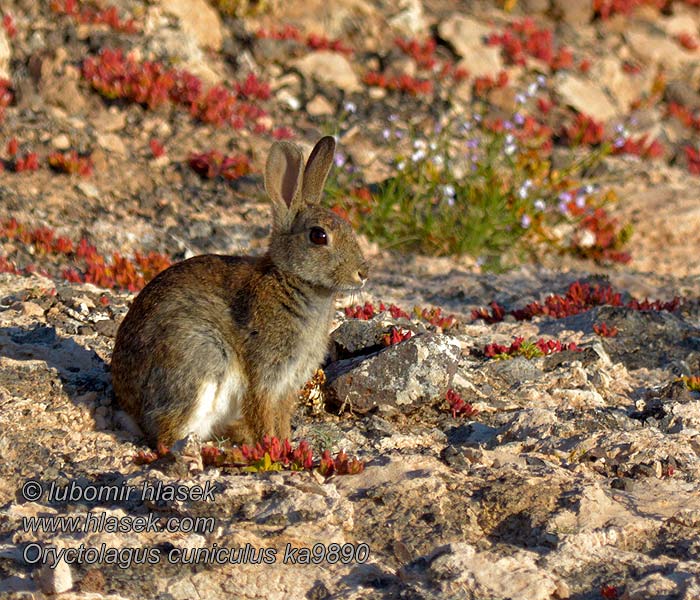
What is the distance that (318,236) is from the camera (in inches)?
276

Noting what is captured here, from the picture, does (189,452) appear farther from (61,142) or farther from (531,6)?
(531,6)

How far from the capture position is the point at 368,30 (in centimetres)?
1598

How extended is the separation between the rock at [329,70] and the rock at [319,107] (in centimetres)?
46

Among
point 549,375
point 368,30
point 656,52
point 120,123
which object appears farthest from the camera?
point 656,52

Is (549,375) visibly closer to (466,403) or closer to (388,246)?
(466,403)

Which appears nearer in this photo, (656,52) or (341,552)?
(341,552)

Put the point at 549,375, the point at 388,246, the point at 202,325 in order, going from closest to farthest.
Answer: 1. the point at 202,325
2. the point at 549,375
3. the point at 388,246

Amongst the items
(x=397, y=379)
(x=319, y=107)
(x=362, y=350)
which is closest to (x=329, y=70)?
(x=319, y=107)

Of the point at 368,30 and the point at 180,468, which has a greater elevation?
the point at 368,30

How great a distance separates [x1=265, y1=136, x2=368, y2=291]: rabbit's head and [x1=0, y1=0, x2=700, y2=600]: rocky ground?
816 mm

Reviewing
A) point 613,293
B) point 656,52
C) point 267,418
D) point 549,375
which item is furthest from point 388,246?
point 656,52

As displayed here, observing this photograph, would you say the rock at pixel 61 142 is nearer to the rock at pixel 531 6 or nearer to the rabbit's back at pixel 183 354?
the rabbit's back at pixel 183 354

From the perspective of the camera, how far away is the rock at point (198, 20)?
14797 millimetres

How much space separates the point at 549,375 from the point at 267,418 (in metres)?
2.58
